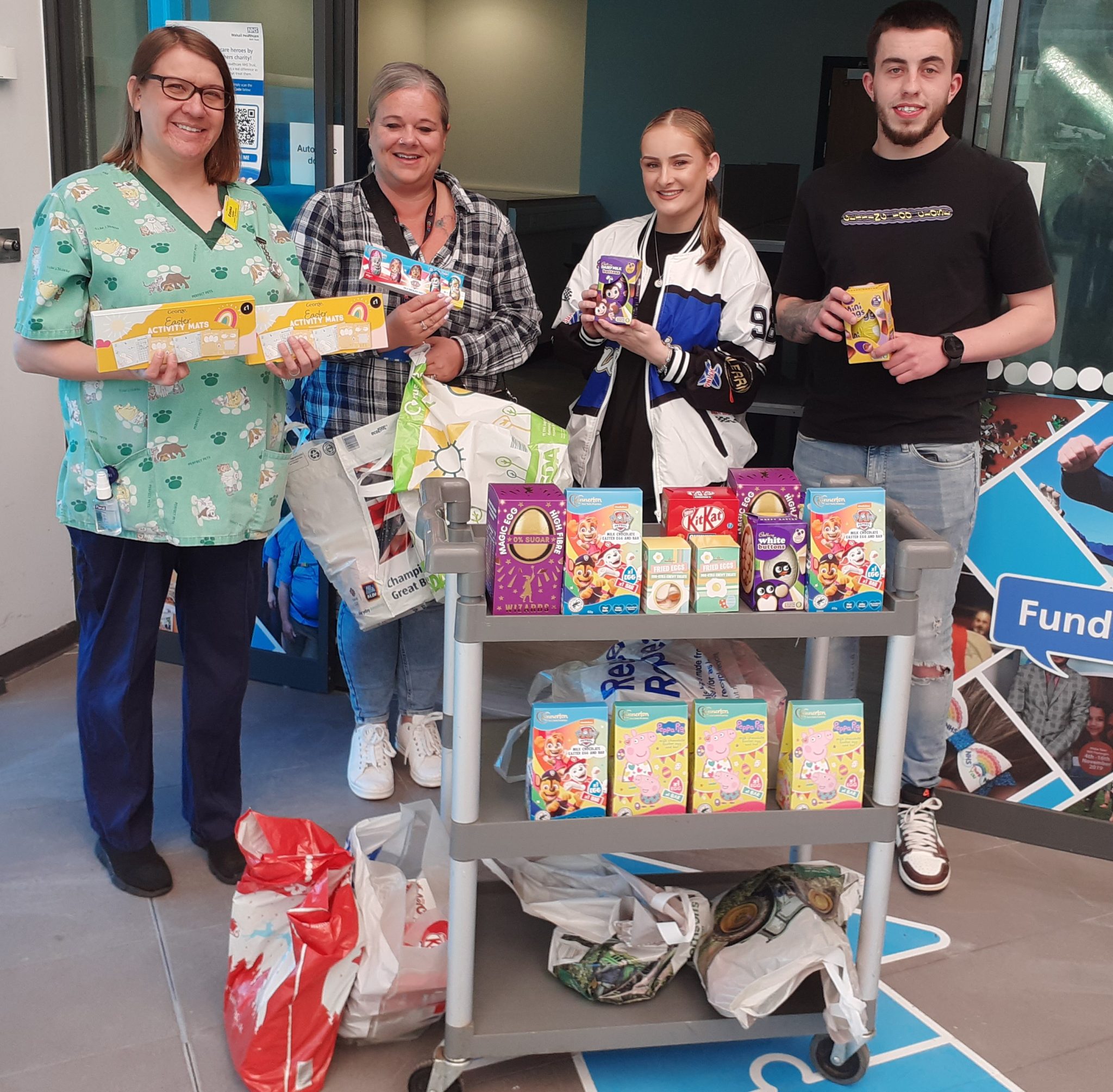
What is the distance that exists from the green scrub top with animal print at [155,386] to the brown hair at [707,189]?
878 millimetres

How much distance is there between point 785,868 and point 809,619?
0.65 m

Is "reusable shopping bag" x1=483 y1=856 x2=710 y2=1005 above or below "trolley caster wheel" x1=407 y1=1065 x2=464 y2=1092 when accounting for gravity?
above

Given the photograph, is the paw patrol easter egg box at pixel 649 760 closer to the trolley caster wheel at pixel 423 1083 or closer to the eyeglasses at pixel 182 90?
the trolley caster wheel at pixel 423 1083

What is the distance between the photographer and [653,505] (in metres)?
2.82

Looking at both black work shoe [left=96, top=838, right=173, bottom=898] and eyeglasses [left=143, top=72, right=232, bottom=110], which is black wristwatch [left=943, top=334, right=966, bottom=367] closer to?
eyeglasses [left=143, top=72, right=232, bottom=110]

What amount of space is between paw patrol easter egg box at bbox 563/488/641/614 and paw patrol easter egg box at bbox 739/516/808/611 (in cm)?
20

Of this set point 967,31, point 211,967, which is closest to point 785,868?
point 211,967

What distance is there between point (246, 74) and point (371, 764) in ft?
6.43

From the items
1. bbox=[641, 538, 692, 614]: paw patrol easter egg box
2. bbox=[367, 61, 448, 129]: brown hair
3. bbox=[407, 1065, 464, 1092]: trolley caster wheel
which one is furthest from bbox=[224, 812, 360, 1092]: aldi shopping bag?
bbox=[367, 61, 448, 129]: brown hair

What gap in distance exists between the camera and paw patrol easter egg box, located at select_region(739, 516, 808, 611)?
6.26ft

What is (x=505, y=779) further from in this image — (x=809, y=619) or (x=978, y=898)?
(x=978, y=898)

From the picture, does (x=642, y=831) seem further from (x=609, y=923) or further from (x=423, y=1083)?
(x=423, y=1083)

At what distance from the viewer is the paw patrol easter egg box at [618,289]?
2527 millimetres

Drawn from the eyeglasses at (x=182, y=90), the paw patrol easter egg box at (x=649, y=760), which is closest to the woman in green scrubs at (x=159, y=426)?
the eyeglasses at (x=182, y=90)
